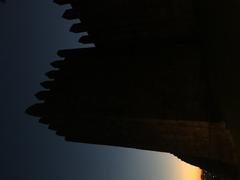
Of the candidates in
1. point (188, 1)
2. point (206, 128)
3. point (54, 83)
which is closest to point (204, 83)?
point (206, 128)

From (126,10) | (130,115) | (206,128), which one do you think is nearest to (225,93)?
(206,128)

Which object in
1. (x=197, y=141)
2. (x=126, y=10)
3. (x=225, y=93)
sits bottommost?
(x=197, y=141)

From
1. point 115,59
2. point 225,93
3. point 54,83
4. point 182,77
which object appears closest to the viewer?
point 225,93

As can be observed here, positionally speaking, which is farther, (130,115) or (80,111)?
(80,111)

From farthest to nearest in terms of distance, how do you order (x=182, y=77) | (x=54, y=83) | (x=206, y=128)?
(x=54, y=83) < (x=182, y=77) < (x=206, y=128)

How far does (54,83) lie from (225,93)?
4933mm

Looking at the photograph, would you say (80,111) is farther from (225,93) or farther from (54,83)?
(225,93)

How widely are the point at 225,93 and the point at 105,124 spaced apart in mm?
3441

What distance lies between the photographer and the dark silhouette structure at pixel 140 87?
591 centimetres

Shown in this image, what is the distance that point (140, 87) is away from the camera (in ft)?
22.0

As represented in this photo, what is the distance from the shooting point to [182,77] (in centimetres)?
631

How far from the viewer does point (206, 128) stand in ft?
18.8

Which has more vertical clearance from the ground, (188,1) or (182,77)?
(188,1)

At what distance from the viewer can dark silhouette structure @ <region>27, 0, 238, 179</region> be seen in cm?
591
